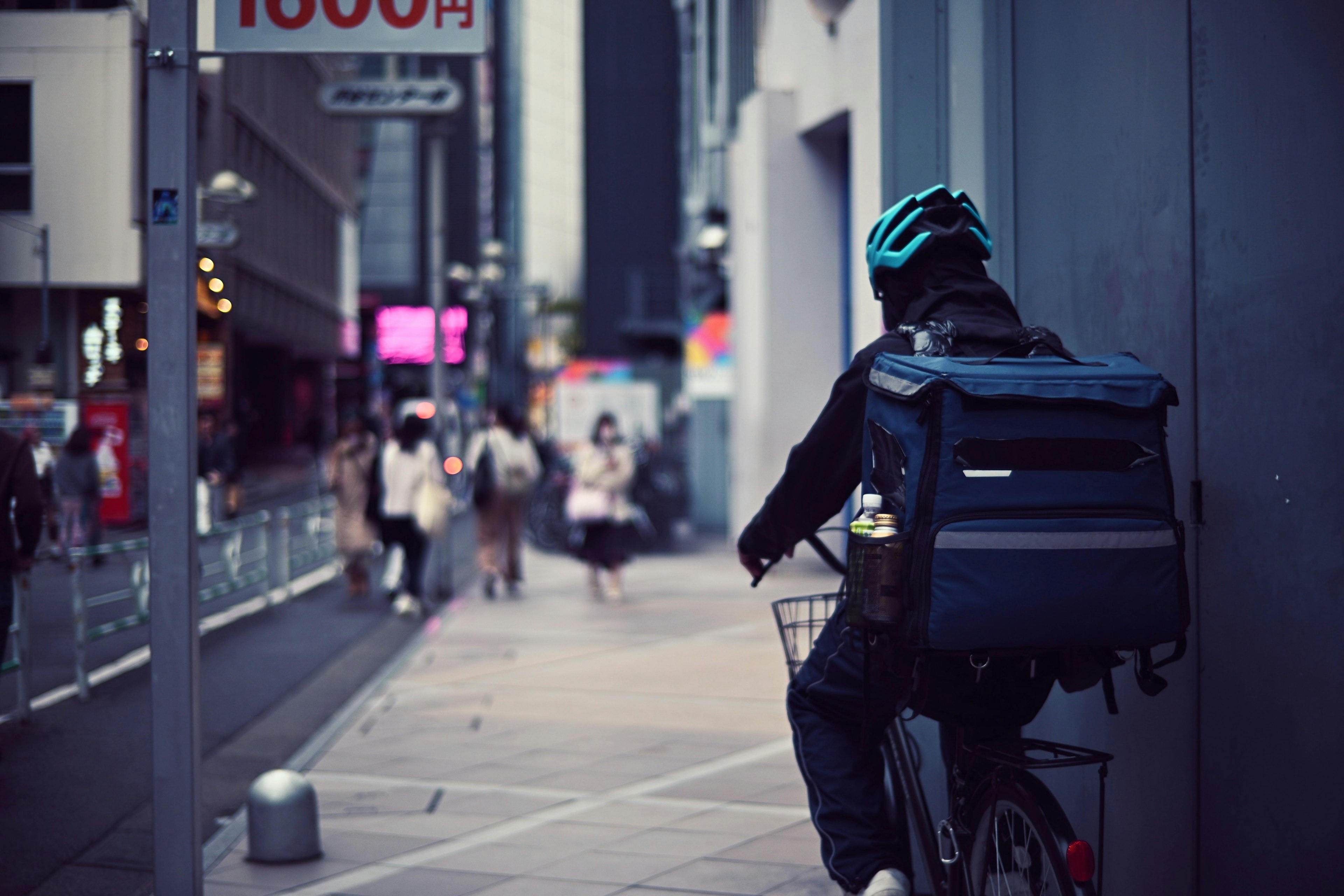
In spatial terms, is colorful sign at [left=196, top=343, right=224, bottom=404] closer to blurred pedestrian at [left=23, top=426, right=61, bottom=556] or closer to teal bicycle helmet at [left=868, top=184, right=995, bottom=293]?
blurred pedestrian at [left=23, top=426, right=61, bottom=556]

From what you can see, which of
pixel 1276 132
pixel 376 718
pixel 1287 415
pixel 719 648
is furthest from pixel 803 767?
pixel 719 648

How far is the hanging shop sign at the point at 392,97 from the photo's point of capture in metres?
12.5

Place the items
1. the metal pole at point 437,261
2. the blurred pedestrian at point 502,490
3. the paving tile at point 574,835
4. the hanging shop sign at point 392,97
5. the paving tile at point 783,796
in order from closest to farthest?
the paving tile at point 574,835 < the paving tile at point 783,796 < the hanging shop sign at point 392,97 < the blurred pedestrian at point 502,490 < the metal pole at point 437,261

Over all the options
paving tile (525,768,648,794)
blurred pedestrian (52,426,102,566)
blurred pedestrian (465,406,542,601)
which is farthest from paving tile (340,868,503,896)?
blurred pedestrian (465,406,542,601)

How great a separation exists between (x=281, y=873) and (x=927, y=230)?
Answer: 126 inches

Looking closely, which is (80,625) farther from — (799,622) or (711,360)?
(711,360)

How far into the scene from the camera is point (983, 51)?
14.6 feet

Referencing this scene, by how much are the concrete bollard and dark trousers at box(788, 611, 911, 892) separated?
237cm

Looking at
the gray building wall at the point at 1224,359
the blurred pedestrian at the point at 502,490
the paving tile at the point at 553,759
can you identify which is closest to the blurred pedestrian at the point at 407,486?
the blurred pedestrian at the point at 502,490

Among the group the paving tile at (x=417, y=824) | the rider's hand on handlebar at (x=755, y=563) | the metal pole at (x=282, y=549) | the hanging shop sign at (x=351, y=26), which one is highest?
the hanging shop sign at (x=351, y=26)

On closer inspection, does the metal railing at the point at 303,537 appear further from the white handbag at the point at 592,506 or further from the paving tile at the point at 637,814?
the paving tile at the point at 637,814

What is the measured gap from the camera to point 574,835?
5.45 m

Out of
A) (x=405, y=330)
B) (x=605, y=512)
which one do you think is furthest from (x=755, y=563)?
(x=405, y=330)

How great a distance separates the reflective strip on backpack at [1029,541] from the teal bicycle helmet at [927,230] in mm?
787
